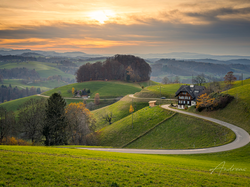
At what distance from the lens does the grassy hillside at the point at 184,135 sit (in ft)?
148

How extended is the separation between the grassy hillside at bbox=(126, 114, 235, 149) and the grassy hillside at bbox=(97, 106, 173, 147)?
4628 millimetres

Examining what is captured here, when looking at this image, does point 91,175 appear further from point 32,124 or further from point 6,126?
point 6,126

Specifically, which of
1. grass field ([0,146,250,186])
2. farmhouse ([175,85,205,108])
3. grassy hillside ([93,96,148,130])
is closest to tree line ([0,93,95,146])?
grassy hillside ([93,96,148,130])

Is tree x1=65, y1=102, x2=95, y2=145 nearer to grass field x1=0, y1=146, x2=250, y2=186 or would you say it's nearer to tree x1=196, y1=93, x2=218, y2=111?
tree x1=196, y1=93, x2=218, y2=111

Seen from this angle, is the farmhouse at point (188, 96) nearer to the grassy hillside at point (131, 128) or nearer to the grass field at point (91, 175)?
the grassy hillside at point (131, 128)

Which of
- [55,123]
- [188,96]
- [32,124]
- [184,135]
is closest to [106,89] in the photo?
[188,96]

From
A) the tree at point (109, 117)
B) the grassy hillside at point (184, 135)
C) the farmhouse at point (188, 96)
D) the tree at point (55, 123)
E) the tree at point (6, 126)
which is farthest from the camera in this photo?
the tree at point (109, 117)

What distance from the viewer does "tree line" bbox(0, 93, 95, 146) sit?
56.4m

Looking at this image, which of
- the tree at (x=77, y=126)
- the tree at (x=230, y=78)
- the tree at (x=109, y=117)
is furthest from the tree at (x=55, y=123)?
the tree at (x=230, y=78)

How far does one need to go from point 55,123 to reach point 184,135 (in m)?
39.4

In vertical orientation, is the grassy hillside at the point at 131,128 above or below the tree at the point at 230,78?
below

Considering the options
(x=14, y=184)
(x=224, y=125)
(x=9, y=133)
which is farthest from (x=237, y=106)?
(x=9, y=133)

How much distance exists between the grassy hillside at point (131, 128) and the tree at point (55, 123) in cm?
1805

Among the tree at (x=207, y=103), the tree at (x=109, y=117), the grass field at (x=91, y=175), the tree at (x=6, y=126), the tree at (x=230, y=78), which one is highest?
the tree at (x=230, y=78)
